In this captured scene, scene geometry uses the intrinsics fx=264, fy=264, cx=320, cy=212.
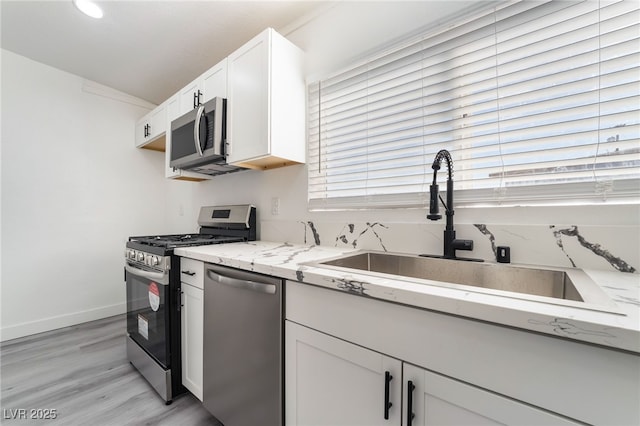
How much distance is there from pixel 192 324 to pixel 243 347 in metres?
0.50

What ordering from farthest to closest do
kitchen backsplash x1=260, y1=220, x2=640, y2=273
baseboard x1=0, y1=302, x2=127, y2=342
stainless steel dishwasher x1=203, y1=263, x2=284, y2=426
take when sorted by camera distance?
baseboard x1=0, y1=302, x2=127, y2=342 → stainless steel dishwasher x1=203, y1=263, x2=284, y2=426 → kitchen backsplash x1=260, y1=220, x2=640, y2=273

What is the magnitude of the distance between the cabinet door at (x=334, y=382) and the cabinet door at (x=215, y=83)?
1674mm

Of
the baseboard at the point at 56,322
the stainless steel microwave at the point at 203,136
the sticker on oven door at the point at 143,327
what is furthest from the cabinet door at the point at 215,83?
the baseboard at the point at 56,322

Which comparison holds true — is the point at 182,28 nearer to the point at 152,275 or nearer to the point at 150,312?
the point at 152,275

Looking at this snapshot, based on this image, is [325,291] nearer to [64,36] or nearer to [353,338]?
[353,338]

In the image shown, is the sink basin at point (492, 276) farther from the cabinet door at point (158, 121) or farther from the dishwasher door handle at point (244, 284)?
the cabinet door at point (158, 121)

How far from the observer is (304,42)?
1.83 m

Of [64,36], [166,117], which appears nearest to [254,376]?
[166,117]

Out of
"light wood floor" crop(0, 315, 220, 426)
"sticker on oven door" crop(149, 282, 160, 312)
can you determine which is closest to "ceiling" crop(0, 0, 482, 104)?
"sticker on oven door" crop(149, 282, 160, 312)

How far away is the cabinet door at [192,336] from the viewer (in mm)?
1439

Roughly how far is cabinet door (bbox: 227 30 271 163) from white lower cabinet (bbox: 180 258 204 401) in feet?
2.48

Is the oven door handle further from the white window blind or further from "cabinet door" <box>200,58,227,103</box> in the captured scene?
"cabinet door" <box>200,58,227,103</box>

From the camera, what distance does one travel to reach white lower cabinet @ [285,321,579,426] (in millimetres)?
627

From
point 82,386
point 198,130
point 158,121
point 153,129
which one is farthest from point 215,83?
point 82,386
